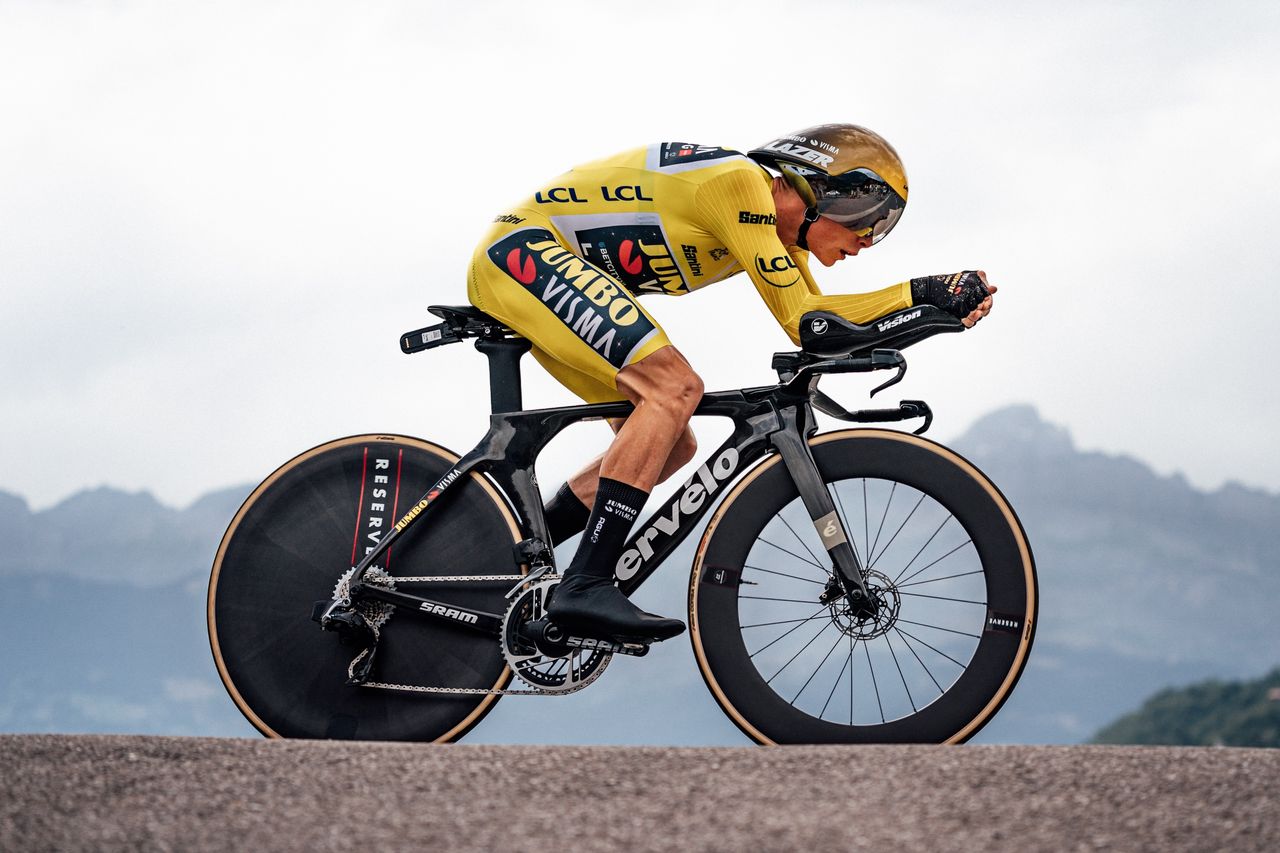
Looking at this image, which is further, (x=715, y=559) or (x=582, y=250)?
(x=582, y=250)

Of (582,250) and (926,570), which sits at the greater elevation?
(582,250)

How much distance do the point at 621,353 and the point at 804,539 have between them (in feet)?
3.45

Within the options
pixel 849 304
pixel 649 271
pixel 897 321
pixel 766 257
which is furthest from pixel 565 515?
pixel 897 321

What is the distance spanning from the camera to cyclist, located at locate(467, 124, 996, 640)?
17.4ft

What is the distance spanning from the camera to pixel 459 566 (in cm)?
565

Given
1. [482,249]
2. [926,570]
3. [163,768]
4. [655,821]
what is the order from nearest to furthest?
[655,821]
[163,768]
[926,570]
[482,249]

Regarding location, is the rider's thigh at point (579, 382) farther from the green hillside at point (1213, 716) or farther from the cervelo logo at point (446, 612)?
the green hillside at point (1213, 716)

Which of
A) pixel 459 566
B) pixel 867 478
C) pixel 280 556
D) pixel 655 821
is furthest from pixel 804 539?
pixel 280 556

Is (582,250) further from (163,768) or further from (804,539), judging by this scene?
(163,768)

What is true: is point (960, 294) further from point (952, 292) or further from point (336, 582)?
point (336, 582)

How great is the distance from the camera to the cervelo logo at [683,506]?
17.8 feet

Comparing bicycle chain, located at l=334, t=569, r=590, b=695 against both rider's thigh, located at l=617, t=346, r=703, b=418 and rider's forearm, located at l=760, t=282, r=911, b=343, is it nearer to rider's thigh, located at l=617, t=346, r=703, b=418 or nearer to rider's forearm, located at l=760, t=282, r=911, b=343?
rider's thigh, located at l=617, t=346, r=703, b=418

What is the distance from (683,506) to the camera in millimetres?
5500

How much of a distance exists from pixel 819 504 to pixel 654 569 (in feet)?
2.36
